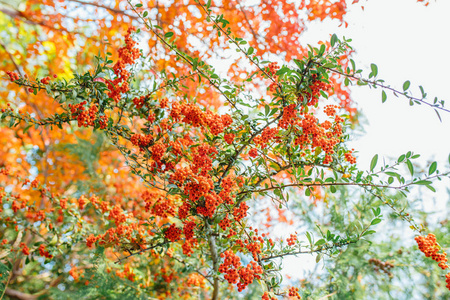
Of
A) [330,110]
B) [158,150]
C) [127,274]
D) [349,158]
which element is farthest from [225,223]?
Answer: [127,274]

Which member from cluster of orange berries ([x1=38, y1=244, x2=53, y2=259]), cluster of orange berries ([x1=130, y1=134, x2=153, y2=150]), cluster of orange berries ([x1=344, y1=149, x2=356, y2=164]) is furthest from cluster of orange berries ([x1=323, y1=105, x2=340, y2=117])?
cluster of orange berries ([x1=38, y1=244, x2=53, y2=259])

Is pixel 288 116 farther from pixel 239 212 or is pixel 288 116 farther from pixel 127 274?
pixel 127 274

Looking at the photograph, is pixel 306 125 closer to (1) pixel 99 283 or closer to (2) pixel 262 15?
(1) pixel 99 283

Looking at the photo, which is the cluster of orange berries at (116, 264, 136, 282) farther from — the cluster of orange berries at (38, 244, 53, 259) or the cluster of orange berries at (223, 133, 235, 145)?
the cluster of orange berries at (223, 133, 235, 145)

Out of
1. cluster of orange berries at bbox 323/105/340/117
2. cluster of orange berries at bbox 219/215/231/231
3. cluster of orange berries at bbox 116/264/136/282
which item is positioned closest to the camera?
cluster of orange berries at bbox 219/215/231/231

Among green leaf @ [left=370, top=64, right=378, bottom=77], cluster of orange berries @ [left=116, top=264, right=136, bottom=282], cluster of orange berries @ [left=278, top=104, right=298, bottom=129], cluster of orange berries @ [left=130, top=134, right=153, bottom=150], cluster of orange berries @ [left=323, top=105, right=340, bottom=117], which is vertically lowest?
cluster of orange berries @ [left=116, top=264, right=136, bottom=282]

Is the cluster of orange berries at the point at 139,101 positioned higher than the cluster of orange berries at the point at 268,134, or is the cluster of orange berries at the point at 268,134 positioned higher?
the cluster of orange berries at the point at 139,101

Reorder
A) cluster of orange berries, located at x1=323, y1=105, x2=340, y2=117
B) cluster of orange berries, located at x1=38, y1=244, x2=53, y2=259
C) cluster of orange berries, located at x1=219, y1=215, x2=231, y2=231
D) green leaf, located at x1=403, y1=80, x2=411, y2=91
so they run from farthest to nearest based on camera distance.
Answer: cluster of orange berries, located at x1=38, y1=244, x2=53, y2=259
cluster of orange berries, located at x1=323, y1=105, x2=340, y2=117
cluster of orange berries, located at x1=219, y1=215, x2=231, y2=231
green leaf, located at x1=403, y1=80, x2=411, y2=91

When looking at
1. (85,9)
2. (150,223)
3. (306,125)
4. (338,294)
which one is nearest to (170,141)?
(150,223)

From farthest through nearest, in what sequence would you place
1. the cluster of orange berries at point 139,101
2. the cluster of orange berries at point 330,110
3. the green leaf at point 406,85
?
1. the cluster of orange berries at point 330,110
2. the cluster of orange berries at point 139,101
3. the green leaf at point 406,85

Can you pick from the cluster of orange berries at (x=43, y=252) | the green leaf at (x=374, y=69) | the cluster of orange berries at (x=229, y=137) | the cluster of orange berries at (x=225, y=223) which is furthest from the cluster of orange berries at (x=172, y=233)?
the green leaf at (x=374, y=69)

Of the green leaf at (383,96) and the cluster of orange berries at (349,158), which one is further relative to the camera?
the cluster of orange berries at (349,158)

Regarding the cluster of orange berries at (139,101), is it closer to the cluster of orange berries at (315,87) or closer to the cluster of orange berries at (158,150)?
the cluster of orange berries at (158,150)

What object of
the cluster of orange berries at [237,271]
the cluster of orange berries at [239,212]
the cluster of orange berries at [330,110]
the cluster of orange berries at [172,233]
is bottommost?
the cluster of orange berries at [237,271]
